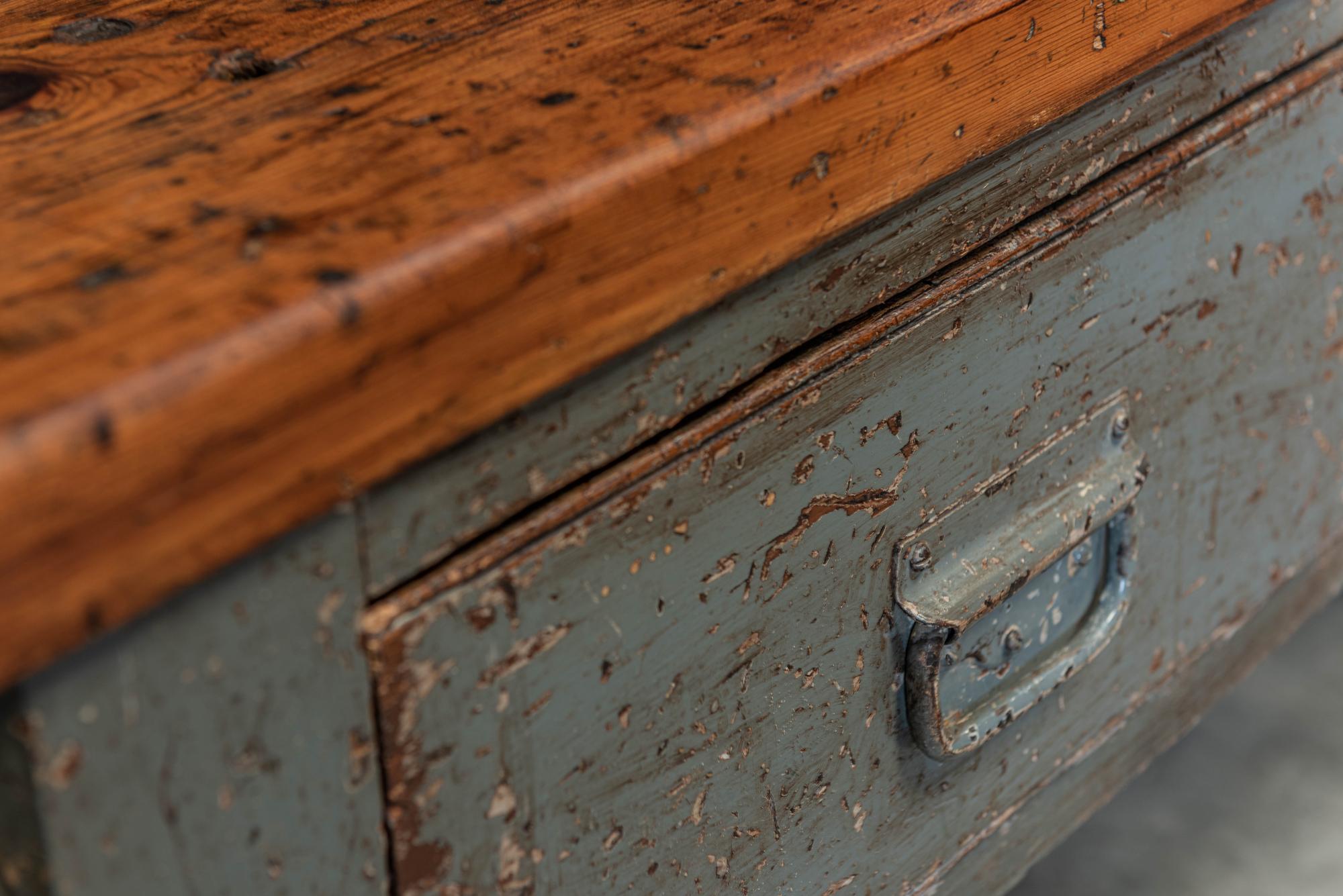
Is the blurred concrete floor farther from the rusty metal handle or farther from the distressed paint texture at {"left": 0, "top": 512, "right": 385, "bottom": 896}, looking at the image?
the distressed paint texture at {"left": 0, "top": 512, "right": 385, "bottom": 896}

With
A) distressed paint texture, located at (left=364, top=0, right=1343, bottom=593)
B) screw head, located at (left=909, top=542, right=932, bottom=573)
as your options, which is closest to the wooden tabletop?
distressed paint texture, located at (left=364, top=0, right=1343, bottom=593)

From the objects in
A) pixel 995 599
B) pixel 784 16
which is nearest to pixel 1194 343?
pixel 995 599

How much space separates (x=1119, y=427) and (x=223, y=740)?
46 centimetres

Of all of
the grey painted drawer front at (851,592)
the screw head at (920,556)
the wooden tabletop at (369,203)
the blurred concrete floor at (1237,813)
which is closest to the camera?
the wooden tabletop at (369,203)

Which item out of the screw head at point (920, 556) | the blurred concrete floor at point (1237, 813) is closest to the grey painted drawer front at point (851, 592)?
the screw head at point (920, 556)

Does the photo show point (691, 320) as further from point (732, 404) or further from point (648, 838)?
point (648, 838)

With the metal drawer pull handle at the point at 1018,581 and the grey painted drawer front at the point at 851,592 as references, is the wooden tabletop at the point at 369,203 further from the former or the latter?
the metal drawer pull handle at the point at 1018,581

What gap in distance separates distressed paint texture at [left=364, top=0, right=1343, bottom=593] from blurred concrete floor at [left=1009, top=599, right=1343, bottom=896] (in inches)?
25.4

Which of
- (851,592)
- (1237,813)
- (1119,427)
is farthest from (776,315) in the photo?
(1237,813)

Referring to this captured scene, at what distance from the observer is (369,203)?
371 millimetres

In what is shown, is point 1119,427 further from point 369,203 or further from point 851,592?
point 369,203

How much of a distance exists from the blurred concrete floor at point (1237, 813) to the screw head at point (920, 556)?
1.88ft

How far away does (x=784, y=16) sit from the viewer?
482 millimetres

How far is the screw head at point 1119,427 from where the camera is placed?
2.17 feet
